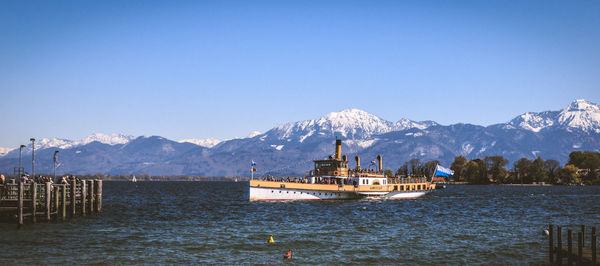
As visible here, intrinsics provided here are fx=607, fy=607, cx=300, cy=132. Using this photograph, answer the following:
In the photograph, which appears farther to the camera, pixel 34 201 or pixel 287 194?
pixel 287 194

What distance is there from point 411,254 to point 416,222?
71.9 ft

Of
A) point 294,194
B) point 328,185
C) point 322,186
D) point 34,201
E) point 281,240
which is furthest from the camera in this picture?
point 328,185

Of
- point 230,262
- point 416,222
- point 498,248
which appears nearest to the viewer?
point 230,262

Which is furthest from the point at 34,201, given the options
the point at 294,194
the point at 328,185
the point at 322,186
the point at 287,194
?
the point at 328,185

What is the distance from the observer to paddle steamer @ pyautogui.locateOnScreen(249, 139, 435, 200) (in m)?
91.2

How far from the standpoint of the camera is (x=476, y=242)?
45312 mm

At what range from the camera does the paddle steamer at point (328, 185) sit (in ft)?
299

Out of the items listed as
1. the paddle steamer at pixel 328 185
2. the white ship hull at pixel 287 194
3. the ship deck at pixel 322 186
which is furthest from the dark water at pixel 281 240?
the paddle steamer at pixel 328 185

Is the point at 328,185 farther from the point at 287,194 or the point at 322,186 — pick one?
the point at 287,194

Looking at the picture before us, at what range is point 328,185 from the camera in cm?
9288

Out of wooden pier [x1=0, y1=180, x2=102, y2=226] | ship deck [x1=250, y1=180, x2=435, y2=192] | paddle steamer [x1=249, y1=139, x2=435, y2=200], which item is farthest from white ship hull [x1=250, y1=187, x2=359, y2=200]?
wooden pier [x1=0, y1=180, x2=102, y2=226]

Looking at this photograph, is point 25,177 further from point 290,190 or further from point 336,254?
point 290,190

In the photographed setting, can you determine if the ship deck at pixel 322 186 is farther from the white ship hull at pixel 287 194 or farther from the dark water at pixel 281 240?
the dark water at pixel 281 240

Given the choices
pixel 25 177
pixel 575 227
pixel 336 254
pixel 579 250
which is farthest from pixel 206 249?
pixel 575 227
